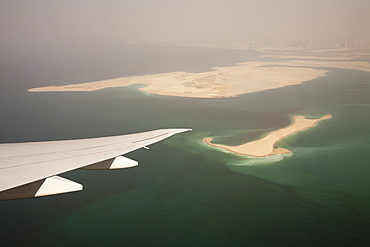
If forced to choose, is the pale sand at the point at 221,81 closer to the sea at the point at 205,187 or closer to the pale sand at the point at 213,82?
the pale sand at the point at 213,82

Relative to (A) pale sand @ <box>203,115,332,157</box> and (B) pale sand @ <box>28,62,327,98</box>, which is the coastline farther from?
(A) pale sand @ <box>203,115,332,157</box>

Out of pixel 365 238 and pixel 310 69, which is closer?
pixel 365 238

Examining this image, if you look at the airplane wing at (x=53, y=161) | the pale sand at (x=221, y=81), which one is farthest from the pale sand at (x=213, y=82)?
the airplane wing at (x=53, y=161)

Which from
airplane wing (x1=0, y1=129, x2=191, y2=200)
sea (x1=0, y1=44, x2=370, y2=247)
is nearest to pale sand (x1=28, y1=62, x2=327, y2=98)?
sea (x1=0, y1=44, x2=370, y2=247)

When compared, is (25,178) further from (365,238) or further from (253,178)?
(253,178)

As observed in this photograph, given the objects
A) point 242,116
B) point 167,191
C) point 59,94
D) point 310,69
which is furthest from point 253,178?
point 310,69
